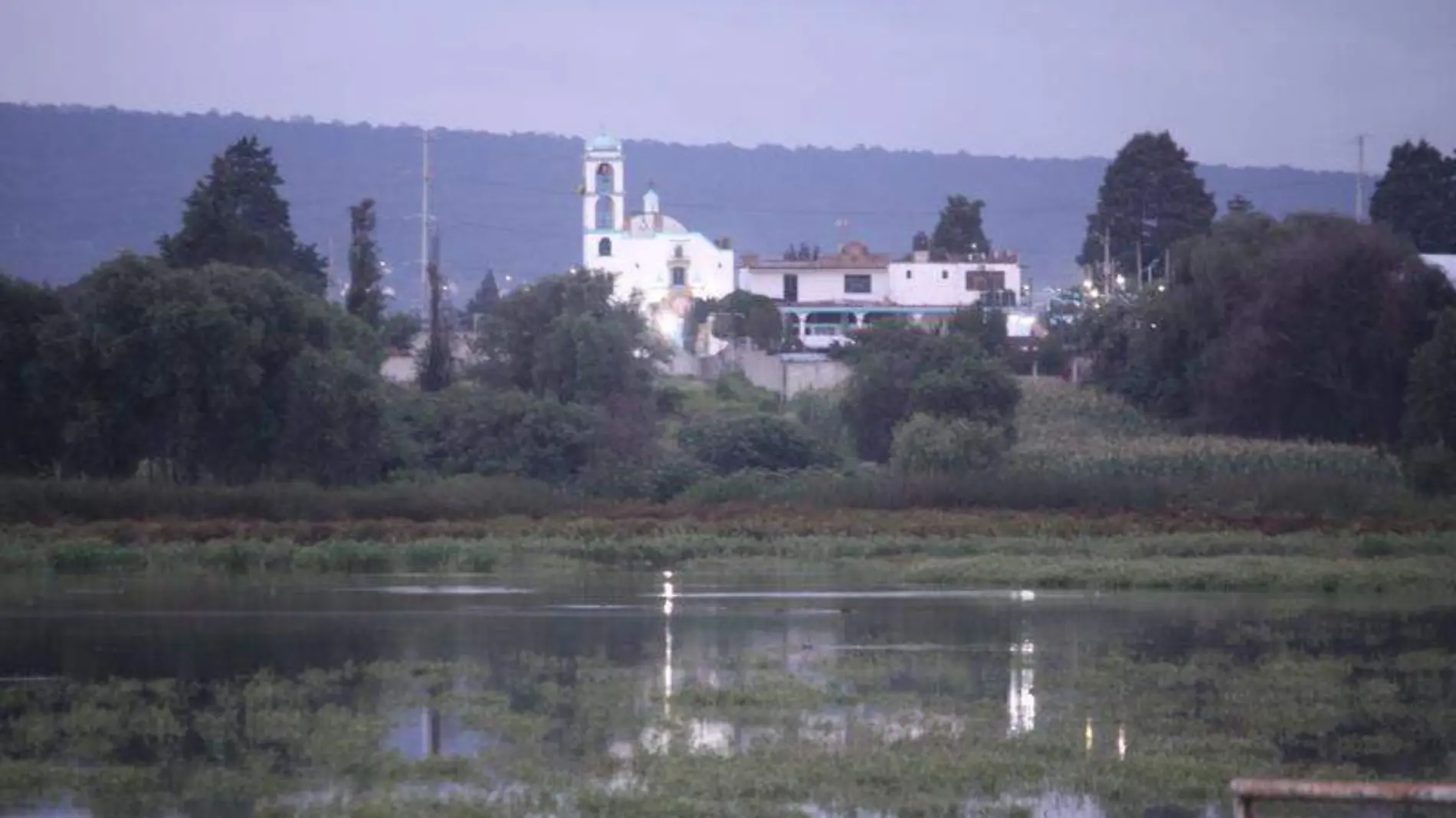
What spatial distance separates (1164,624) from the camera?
28.0 metres

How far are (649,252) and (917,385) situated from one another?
51431 mm

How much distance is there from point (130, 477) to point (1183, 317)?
33092 millimetres

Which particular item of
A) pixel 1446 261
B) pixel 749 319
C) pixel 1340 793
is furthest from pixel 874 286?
pixel 1340 793

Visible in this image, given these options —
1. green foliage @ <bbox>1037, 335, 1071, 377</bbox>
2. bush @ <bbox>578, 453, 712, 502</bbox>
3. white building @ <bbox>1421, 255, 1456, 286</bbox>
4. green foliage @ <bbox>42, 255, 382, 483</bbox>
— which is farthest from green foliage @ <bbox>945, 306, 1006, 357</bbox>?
green foliage @ <bbox>42, 255, 382, 483</bbox>

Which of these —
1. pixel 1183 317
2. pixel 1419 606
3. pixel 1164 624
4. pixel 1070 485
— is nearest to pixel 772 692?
pixel 1164 624

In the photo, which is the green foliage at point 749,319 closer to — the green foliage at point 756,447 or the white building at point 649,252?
the white building at point 649,252

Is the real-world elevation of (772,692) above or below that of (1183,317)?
below

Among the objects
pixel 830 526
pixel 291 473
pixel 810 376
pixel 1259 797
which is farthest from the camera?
pixel 810 376

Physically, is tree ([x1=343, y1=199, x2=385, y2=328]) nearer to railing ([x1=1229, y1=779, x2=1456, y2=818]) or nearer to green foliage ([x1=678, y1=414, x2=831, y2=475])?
green foliage ([x1=678, y1=414, x2=831, y2=475])

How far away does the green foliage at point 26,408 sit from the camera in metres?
50.6

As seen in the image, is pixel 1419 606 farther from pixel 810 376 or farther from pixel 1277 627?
pixel 810 376

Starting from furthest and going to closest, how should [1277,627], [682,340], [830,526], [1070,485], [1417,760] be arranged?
[682,340], [1070,485], [830,526], [1277,627], [1417,760]

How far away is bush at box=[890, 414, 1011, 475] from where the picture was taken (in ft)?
179

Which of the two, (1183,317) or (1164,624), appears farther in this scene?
(1183,317)
